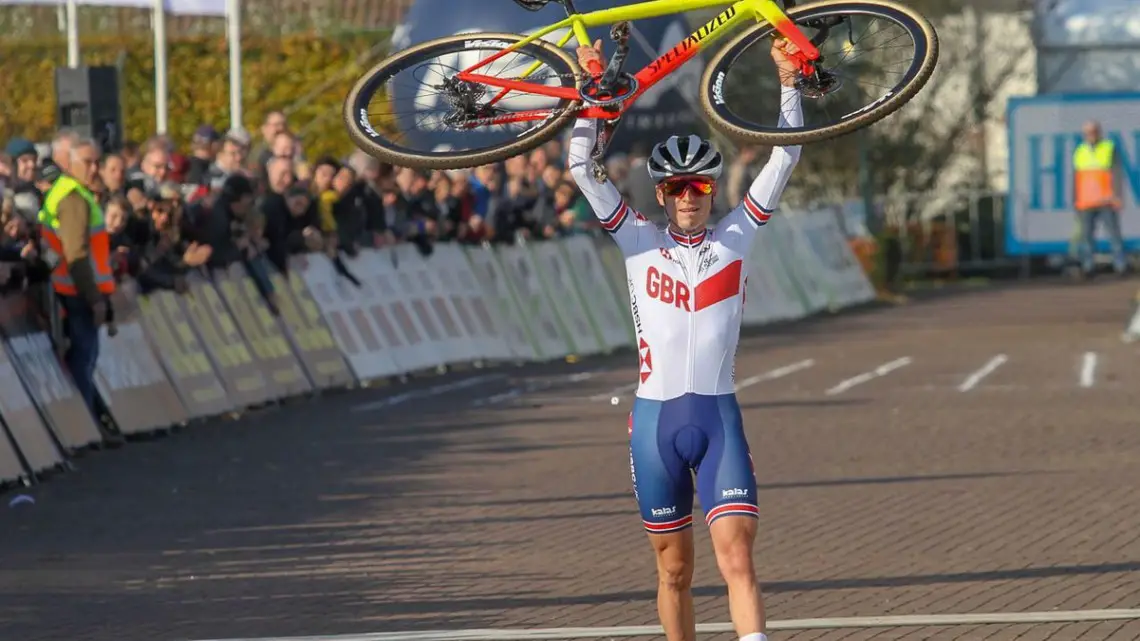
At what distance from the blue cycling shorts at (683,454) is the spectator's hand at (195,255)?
36.6 feet

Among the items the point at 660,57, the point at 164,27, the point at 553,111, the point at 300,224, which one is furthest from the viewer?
the point at 164,27

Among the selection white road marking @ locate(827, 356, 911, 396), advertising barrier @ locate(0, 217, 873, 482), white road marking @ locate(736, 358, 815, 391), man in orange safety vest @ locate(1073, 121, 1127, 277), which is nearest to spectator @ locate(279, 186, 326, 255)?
advertising barrier @ locate(0, 217, 873, 482)

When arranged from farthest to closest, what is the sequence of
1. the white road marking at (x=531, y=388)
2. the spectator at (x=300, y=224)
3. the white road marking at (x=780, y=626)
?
the spectator at (x=300, y=224)
the white road marking at (x=531, y=388)
the white road marking at (x=780, y=626)

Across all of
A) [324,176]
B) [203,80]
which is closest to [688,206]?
[324,176]

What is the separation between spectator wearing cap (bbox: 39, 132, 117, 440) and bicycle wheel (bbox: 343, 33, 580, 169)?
7.43m

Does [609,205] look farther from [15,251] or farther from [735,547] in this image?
[15,251]

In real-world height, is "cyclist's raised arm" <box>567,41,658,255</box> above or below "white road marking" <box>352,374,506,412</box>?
above

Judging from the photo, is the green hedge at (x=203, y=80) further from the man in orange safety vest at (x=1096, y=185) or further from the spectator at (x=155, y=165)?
the spectator at (x=155, y=165)

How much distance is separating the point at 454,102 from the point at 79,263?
793cm

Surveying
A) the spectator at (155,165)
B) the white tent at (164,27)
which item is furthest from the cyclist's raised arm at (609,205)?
the white tent at (164,27)

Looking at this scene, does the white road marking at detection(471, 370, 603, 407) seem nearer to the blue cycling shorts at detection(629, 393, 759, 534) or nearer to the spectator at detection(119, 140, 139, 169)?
the spectator at detection(119, 140, 139, 169)

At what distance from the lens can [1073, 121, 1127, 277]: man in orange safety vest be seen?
119ft

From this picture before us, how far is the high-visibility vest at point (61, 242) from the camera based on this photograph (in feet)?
55.7

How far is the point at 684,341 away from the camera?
8.53m
